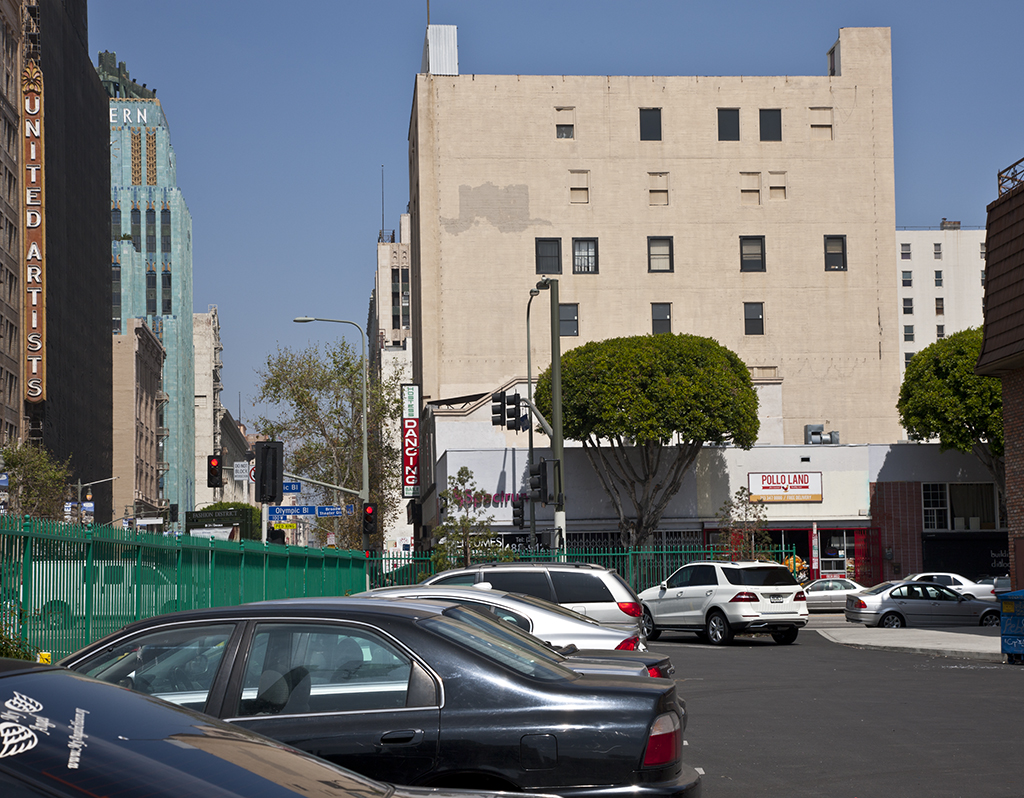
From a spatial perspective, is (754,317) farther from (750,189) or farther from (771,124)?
(771,124)

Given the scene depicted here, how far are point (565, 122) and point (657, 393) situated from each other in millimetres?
19032

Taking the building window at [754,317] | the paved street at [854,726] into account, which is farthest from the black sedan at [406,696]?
the building window at [754,317]

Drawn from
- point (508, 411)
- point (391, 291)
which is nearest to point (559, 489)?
point (508, 411)

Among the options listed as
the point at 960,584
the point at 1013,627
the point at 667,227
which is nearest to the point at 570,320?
the point at 667,227

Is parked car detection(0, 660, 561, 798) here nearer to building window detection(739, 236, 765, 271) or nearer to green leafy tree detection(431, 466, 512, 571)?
green leafy tree detection(431, 466, 512, 571)

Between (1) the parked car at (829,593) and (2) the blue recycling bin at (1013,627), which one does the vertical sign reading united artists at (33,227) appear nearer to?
(1) the parked car at (829,593)

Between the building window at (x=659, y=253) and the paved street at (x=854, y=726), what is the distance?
3800 centimetres

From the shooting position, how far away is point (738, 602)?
26.2 metres

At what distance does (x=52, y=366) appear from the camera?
81.1 meters

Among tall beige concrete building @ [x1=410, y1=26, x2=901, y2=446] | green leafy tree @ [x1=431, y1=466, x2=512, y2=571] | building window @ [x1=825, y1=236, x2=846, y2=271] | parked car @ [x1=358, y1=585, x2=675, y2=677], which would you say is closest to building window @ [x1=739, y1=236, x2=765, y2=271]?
tall beige concrete building @ [x1=410, y1=26, x2=901, y2=446]

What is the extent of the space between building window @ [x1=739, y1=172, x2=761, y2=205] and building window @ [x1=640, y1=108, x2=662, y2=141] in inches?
183

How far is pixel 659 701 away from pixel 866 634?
985 inches

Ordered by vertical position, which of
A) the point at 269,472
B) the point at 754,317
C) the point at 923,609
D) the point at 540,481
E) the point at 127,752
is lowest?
the point at 923,609

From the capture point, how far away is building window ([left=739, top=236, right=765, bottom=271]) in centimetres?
5875
